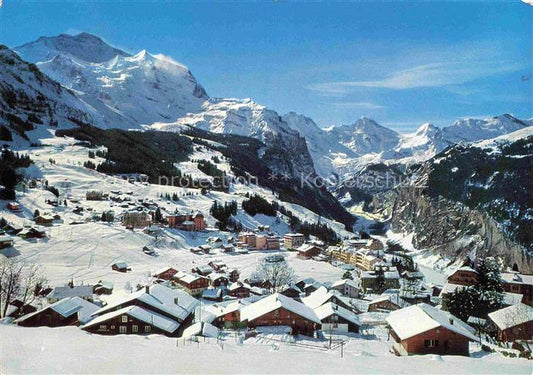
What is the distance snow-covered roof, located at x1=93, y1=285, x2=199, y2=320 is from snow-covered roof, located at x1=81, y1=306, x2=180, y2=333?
1.16 m

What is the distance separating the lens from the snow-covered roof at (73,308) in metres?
31.2

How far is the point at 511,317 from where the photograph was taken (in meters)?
37.4

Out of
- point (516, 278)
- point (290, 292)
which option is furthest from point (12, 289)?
point (516, 278)

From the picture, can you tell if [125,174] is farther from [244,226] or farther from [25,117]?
[25,117]

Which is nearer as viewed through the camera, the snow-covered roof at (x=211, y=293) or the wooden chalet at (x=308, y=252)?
the snow-covered roof at (x=211, y=293)

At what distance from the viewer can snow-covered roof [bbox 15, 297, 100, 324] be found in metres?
31.2

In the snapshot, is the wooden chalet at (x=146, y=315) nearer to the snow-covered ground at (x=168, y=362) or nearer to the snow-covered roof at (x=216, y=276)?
the snow-covered ground at (x=168, y=362)

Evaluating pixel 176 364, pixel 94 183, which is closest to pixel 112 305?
pixel 176 364

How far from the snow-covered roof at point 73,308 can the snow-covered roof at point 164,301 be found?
1836 mm

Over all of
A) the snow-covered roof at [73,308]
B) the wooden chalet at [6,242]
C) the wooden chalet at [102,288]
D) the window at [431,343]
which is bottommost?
the window at [431,343]

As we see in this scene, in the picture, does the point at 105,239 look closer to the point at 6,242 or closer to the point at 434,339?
the point at 6,242

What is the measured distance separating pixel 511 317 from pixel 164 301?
3239cm

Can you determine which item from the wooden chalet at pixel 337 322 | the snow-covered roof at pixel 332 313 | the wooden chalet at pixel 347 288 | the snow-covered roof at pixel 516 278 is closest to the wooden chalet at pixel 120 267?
the wooden chalet at pixel 347 288

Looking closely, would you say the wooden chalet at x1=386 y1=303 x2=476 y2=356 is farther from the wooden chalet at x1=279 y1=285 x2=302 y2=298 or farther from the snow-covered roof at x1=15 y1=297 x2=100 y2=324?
the wooden chalet at x1=279 y1=285 x2=302 y2=298
